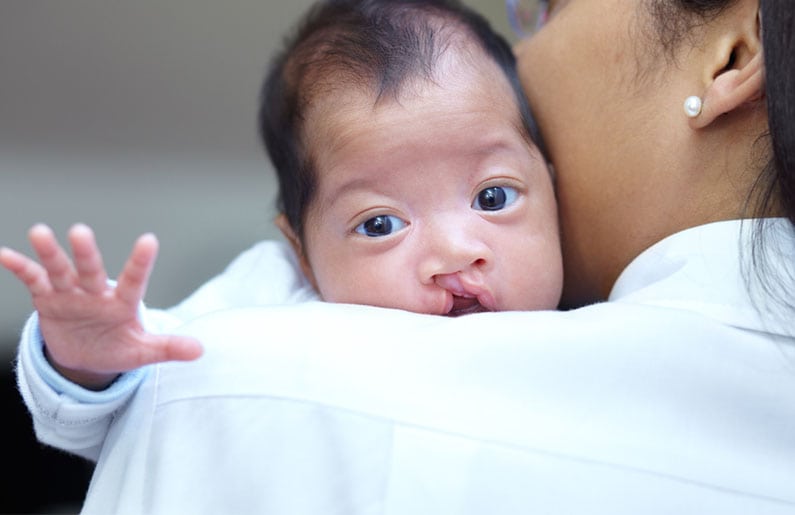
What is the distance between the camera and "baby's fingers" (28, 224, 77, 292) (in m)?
0.64

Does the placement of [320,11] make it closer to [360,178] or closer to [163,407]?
[360,178]

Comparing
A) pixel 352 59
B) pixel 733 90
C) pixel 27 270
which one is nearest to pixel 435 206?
pixel 352 59

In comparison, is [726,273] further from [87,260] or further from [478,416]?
[87,260]

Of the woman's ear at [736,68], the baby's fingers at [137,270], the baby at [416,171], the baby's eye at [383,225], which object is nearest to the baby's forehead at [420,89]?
the baby at [416,171]

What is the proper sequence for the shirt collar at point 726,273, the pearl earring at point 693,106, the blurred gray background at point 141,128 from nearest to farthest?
the shirt collar at point 726,273, the pearl earring at point 693,106, the blurred gray background at point 141,128

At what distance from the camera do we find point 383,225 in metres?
0.94

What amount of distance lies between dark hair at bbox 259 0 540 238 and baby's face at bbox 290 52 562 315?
0.09 ft

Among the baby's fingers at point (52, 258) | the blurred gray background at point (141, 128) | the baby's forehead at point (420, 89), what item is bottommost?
the baby's fingers at point (52, 258)

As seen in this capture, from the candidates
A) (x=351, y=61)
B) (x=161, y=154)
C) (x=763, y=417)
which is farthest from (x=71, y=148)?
(x=763, y=417)

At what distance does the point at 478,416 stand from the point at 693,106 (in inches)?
15.2

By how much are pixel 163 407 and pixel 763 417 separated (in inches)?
19.7

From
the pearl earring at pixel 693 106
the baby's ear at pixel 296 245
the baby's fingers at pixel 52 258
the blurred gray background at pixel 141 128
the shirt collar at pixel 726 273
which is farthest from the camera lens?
the blurred gray background at pixel 141 128

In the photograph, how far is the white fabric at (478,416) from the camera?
27.3 inches

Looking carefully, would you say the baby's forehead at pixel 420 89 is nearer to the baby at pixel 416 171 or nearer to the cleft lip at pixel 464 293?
the baby at pixel 416 171
